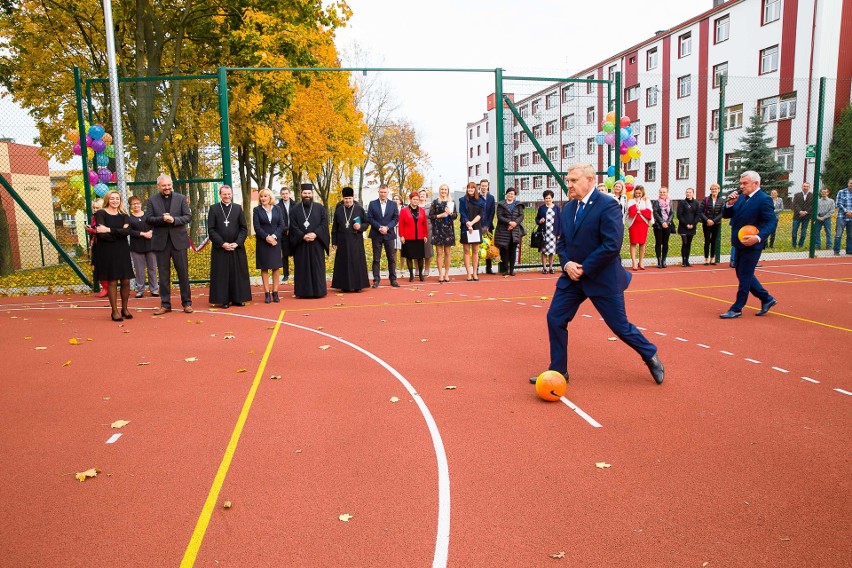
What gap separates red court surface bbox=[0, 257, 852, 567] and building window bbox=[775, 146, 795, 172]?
27929 mm

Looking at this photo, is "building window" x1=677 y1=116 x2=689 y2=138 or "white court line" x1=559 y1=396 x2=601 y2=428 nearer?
"white court line" x1=559 y1=396 x2=601 y2=428

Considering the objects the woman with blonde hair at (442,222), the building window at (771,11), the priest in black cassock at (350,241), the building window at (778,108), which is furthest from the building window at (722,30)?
the priest in black cassock at (350,241)

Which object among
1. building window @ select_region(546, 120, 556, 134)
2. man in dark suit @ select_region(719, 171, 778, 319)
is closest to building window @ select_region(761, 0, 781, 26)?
building window @ select_region(546, 120, 556, 134)

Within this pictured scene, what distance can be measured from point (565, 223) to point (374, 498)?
340cm

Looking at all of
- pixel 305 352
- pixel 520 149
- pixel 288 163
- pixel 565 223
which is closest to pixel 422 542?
pixel 565 223

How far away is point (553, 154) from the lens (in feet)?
52.5

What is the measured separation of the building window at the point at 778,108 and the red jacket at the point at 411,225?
24.8m

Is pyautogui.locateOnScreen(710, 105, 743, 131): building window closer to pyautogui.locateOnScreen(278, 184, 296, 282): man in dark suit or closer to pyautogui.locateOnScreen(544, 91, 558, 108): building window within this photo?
pyautogui.locateOnScreen(544, 91, 558, 108): building window

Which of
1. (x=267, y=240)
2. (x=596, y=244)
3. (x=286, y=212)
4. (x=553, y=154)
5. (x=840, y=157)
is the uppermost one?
(x=840, y=157)

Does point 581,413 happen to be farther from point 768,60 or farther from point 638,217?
point 768,60

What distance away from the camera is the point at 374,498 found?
13.0 ft

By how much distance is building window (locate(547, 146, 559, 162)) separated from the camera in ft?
51.4

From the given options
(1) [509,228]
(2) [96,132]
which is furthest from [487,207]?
(2) [96,132]

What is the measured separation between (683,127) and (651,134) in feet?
10.8
